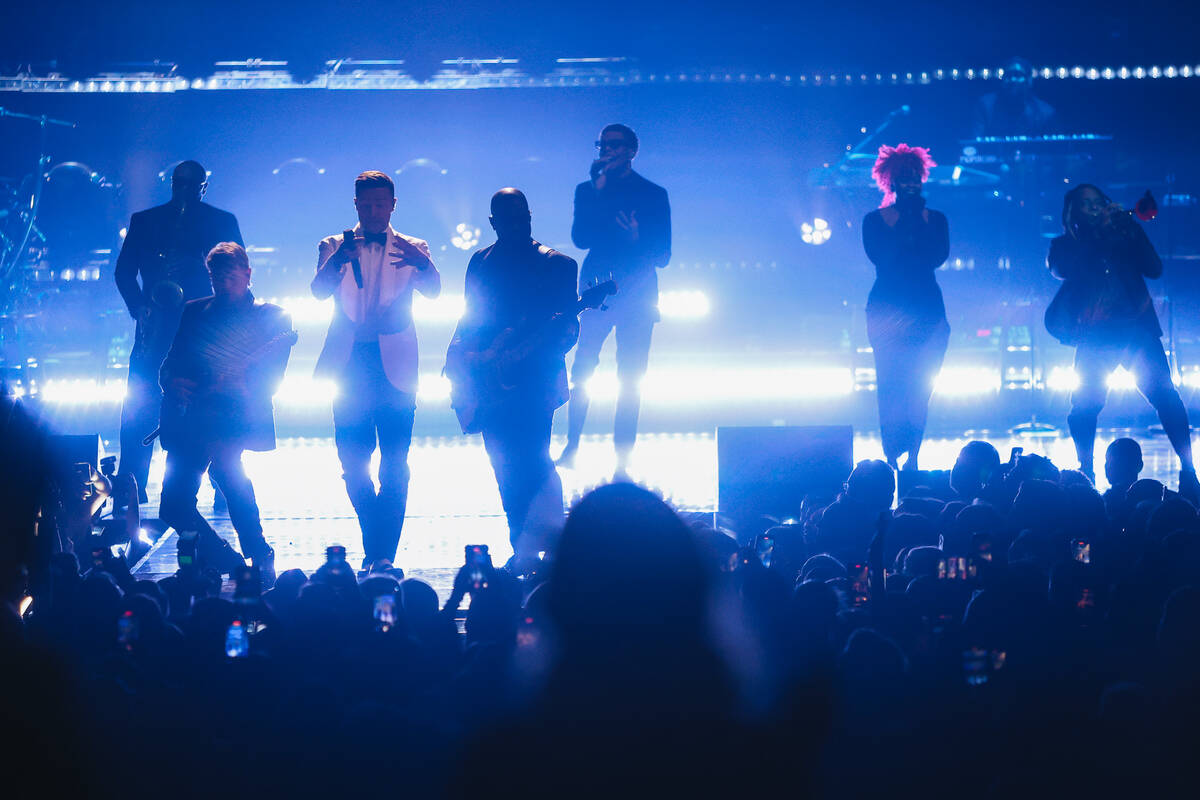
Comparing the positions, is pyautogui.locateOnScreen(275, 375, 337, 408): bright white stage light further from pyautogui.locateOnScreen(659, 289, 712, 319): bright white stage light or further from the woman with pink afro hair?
the woman with pink afro hair

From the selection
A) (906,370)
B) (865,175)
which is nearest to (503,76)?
(865,175)

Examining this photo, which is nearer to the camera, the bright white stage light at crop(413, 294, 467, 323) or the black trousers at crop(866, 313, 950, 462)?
the black trousers at crop(866, 313, 950, 462)

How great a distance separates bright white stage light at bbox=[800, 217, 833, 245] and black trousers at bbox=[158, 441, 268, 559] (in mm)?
11949

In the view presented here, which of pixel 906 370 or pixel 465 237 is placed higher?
pixel 465 237

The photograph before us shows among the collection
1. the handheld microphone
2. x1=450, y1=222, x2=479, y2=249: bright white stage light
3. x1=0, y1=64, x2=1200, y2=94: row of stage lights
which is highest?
x1=0, y1=64, x2=1200, y2=94: row of stage lights

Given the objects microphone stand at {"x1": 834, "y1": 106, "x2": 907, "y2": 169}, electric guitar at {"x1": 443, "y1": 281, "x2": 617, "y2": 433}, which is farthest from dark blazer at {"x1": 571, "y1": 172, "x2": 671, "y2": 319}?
microphone stand at {"x1": 834, "y1": 106, "x2": 907, "y2": 169}

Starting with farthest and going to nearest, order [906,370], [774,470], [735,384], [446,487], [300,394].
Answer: [735,384], [300,394], [446,487], [906,370], [774,470]

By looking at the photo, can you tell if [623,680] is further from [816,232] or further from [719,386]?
[816,232]

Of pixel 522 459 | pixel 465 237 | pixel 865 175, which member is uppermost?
pixel 865 175

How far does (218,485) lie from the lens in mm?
4551

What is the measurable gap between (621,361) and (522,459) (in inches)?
59.3

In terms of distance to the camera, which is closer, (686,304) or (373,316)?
(373,316)

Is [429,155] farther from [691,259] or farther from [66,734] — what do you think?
[66,734]

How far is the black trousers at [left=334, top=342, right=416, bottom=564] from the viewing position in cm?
427
